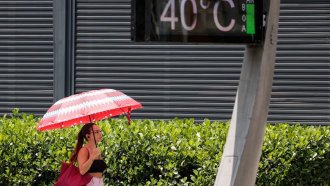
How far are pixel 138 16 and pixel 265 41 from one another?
1.40m

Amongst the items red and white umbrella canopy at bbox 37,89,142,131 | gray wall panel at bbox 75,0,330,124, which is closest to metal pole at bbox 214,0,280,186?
red and white umbrella canopy at bbox 37,89,142,131

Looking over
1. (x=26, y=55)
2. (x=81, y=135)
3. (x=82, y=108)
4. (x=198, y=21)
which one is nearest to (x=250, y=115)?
(x=198, y=21)

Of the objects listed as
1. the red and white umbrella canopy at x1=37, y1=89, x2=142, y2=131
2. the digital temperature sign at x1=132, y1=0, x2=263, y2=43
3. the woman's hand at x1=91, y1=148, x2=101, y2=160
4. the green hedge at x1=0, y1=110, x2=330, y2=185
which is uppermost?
the digital temperature sign at x1=132, y1=0, x2=263, y2=43

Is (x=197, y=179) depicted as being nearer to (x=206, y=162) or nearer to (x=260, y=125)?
(x=206, y=162)

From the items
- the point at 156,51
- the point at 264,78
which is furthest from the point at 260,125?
the point at 156,51

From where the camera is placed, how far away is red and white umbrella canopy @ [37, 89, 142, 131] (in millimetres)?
9297

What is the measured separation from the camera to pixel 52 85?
582 inches

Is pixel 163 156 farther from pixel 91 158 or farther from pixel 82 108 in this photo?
pixel 82 108

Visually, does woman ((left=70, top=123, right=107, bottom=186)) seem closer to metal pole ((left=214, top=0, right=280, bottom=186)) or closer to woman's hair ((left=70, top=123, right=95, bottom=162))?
woman's hair ((left=70, top=123, right=95, bottom=162))

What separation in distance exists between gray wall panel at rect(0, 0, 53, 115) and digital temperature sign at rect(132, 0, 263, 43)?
7.11 meters

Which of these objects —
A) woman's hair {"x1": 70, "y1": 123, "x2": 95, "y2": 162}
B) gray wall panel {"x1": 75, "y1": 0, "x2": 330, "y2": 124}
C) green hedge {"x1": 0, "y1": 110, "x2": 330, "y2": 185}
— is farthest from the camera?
gray wall panel {"x1": 75, "y1": 0, "x2": 330, "y2": 124}

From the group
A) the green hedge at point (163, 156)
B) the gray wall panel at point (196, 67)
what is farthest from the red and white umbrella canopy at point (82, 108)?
the gray wall panel at point (196, 67)

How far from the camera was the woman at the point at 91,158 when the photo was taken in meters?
Result: 9.51

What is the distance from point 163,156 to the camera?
34.8ft
